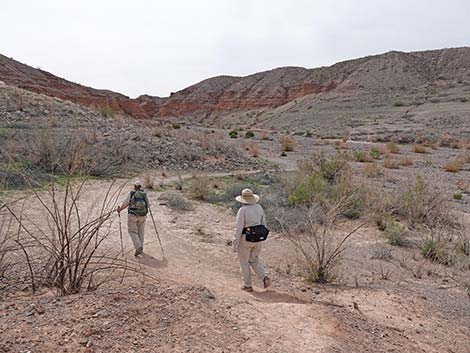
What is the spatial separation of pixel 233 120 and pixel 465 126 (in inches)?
1908

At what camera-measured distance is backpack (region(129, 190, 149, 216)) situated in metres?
7.67

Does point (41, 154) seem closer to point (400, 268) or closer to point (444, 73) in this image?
point (400, 268)

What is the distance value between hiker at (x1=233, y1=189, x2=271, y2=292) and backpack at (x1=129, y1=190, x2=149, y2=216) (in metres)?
2.25

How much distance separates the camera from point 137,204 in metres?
7.67

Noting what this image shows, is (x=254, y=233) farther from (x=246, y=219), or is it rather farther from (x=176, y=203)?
(x=176, y=203)

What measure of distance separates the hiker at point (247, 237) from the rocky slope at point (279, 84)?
56.2m

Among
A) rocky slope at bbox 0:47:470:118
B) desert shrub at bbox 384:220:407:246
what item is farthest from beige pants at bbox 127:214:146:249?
rocky slope at bbox 0:47:470:118

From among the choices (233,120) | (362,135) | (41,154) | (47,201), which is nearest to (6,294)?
(47,201)

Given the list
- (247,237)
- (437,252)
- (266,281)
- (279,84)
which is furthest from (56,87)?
(266,281)

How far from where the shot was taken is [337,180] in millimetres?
15133

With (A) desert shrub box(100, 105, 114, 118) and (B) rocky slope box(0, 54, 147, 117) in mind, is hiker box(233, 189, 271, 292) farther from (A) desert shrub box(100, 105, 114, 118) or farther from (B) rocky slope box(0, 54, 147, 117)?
(B) rocky slope box(0, 54, 147, 117)

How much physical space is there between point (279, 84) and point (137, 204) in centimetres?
8664

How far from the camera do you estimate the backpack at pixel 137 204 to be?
302 inches

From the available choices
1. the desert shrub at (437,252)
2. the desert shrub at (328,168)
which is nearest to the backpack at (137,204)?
the desert shrub at (437,252)
